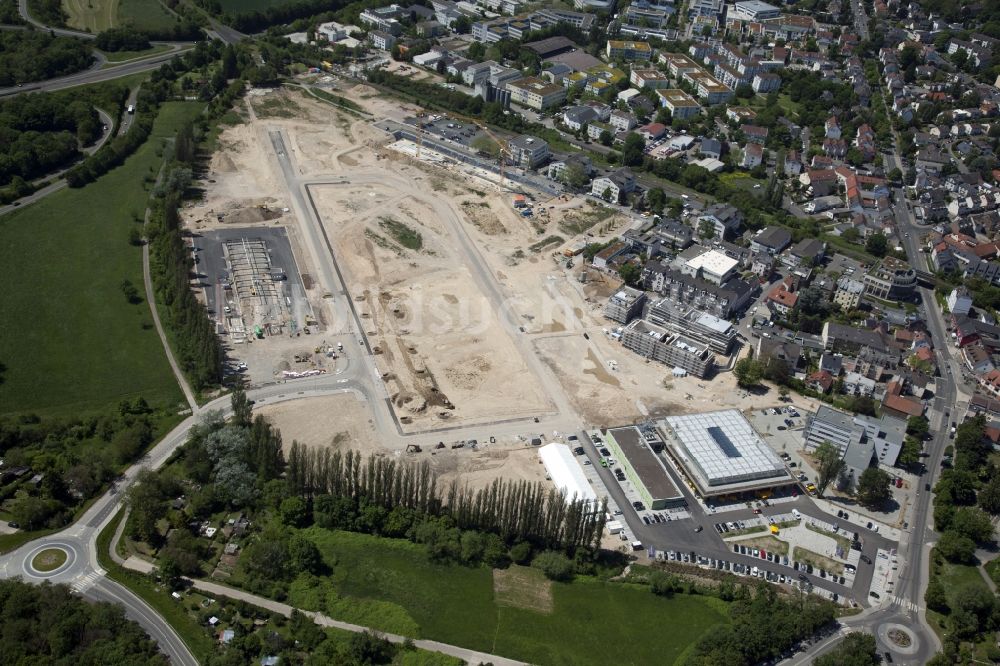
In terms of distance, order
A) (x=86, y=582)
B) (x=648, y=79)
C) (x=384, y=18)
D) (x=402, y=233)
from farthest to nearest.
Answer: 1. (x=384, y=18)
2. (x=648, y=79)
3. (x=402, y=233)
4. (x=86, y=582)

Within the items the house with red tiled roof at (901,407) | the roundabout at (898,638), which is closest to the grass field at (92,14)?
the house with red tiled roof at (901,407)

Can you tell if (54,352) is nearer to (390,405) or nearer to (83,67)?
(390,405)

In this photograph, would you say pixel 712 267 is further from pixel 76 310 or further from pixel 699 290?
pixel 76 310

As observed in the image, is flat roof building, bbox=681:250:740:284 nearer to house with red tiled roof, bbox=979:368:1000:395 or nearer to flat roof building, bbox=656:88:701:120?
house with red tiled roof, bbox=979:368:1000:395

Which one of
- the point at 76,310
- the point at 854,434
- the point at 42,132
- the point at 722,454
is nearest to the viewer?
the point at 722,454

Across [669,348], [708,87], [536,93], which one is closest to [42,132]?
[536,93]

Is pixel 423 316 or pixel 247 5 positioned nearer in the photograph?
pixel 423 316

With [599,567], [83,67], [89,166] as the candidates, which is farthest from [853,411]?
[83,67]

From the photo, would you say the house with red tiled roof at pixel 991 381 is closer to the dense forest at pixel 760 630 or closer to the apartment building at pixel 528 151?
the dense forest at pixel 760 630
